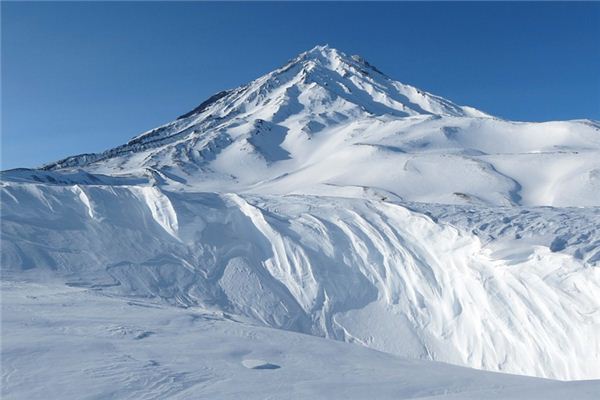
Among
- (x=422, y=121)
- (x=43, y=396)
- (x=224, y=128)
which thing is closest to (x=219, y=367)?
(x=43, y=396)

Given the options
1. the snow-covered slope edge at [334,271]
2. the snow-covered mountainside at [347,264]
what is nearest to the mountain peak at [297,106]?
the snow-covered mountainside at [347,264]

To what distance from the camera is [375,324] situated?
525 inches

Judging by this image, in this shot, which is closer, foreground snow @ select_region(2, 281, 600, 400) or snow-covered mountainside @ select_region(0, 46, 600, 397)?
foreground snow @ select_region(2, 281, 600, 400)

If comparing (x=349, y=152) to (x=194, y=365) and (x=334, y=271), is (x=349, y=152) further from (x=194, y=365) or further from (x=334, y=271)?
(x=194, y=365)

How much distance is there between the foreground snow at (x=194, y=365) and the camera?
601 centimetres

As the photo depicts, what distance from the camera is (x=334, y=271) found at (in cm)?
1485

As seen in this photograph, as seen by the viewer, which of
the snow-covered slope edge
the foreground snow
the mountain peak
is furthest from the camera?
the mountain peak

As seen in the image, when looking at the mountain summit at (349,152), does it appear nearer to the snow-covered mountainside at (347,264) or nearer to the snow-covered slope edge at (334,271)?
the snow-covered mountainside at (347,264)

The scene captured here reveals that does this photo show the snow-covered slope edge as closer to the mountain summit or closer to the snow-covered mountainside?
the snow-covered mountainside

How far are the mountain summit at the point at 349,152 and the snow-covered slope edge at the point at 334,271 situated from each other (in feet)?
40.0

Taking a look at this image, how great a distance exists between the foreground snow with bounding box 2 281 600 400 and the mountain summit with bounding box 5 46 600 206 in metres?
19.8

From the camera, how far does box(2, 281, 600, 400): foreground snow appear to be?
601 centimetres

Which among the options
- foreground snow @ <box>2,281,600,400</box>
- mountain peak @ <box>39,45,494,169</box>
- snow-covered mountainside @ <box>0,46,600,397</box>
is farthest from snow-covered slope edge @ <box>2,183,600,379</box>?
mountain peak @ <box>39,45,494,169</box>

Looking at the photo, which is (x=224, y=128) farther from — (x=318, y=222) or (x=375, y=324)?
(x=375, y=324)
